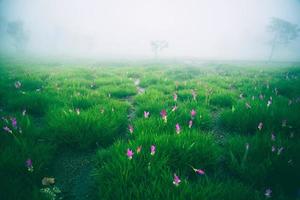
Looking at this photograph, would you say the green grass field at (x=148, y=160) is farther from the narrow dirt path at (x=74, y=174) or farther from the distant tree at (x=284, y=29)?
the distant tree at (x=284, y=29)

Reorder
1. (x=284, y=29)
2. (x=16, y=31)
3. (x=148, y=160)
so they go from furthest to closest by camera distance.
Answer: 1. (x=16, y=31)
2. (x=284, y=29)
3. (x=148, y=160)

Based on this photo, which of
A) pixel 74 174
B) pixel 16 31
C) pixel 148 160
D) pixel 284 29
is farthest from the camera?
pixel 16 31

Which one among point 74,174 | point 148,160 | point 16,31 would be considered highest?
point 16,31

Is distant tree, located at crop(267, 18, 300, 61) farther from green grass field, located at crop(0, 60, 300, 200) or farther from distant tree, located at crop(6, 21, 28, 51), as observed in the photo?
distant tree, located at crop(6, 21, 28, 51)

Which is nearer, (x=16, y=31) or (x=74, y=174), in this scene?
(x=74, y=174)

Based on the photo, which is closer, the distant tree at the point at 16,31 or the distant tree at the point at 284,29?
the distant tree at the point at 284,29

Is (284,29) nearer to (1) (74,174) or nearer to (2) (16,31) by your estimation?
(1) (74,174)

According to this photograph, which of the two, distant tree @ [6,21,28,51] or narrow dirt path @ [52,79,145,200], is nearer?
narrow dirt path @ [52,79,145,200]

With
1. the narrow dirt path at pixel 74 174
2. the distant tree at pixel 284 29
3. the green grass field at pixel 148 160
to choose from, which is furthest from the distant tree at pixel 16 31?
the distant tree at pixel 284 29

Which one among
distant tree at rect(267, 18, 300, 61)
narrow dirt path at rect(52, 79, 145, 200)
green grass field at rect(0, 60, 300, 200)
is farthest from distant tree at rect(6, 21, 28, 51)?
distant tree at rect(267, 18, 300, 61)

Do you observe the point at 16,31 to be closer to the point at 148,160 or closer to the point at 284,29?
the point at 148,160

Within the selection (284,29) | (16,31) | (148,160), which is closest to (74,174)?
(148,160)

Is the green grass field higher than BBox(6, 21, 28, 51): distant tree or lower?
lower

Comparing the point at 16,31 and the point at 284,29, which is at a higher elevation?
the point at 284,29
